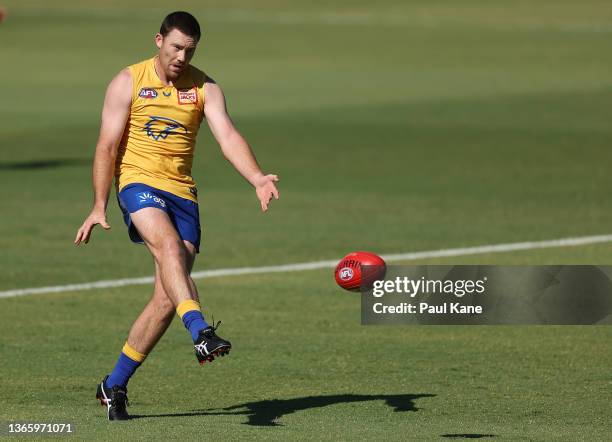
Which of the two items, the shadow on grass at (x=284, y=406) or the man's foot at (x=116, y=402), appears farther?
the shadow on grass at (x=284, y=406)

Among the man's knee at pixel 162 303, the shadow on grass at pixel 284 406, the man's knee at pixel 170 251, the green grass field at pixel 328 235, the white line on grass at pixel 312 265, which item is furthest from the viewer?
the white line on grass at pixel 312 265

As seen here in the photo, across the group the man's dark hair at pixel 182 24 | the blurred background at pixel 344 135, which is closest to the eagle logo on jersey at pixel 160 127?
the man's dark hair at pixel 182 24

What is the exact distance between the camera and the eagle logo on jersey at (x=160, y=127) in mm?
9719

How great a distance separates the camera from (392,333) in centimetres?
1298

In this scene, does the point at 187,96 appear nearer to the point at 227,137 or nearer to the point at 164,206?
the point at 227,137

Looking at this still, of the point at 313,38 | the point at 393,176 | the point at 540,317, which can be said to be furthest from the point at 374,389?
the point at 313,38

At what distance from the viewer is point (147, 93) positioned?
9695mm

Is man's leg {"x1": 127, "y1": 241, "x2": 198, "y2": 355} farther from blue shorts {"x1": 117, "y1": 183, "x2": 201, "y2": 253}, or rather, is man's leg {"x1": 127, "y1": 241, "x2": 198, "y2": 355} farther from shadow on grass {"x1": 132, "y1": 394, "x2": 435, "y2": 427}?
shadow on grass {"x1": 132, "y1": 394, "x2": 435, "y2": 427}

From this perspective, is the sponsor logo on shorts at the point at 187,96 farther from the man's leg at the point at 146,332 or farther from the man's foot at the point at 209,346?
the man's foot at the point at 209,346

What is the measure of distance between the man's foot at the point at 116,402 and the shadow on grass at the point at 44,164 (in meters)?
15.3

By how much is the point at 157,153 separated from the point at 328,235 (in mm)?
8489

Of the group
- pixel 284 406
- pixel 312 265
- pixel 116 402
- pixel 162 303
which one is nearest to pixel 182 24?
pixel 162 303

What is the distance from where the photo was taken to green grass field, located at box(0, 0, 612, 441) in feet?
33.3

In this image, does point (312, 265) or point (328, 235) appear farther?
point (328, 235)
